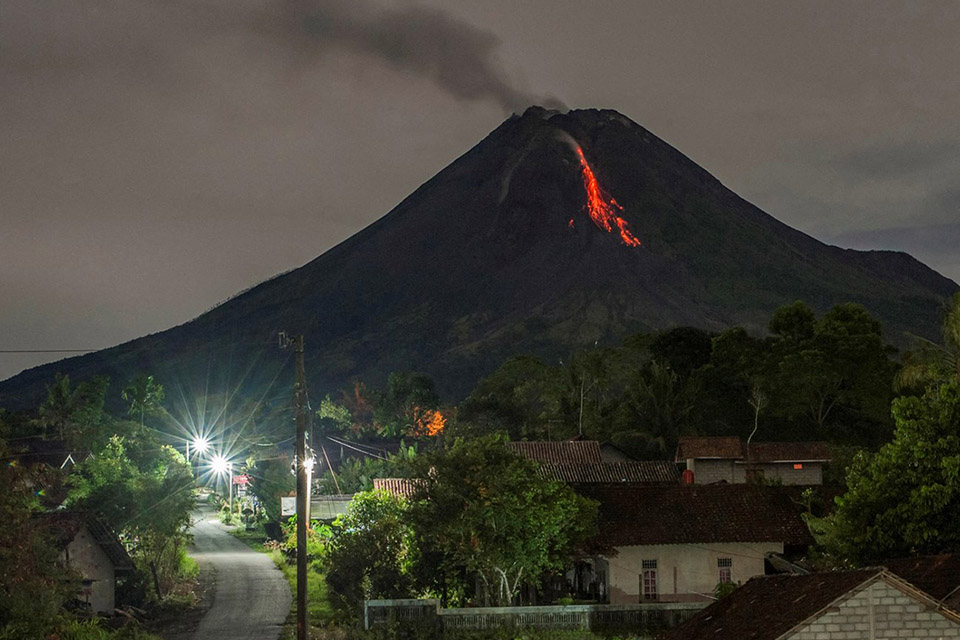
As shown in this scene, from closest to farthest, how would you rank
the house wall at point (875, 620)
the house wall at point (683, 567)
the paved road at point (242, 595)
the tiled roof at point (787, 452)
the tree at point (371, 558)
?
the house wall at point (875, 620)
the paved road at point (242, 595)
the tree at point (371, 558)
the house wall at point (683, 567)
the tiled roof at point (787, 452)

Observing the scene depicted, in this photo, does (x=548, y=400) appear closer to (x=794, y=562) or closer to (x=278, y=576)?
(x=278, y=576)

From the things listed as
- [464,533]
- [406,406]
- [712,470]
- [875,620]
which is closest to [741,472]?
[712,470]

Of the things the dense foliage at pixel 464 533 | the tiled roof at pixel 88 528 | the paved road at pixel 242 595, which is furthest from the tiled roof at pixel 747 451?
the tiled roof at pixel 88 528

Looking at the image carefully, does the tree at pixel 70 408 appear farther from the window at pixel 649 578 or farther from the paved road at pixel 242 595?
the window at pixel 649 578

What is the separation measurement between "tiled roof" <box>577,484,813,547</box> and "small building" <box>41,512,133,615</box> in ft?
57.1

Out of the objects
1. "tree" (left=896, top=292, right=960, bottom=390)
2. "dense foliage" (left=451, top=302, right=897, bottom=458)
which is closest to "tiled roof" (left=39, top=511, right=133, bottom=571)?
"tree" (left=896, top=292, right=960, bottom=390)

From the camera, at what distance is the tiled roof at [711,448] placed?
56469 millimetres

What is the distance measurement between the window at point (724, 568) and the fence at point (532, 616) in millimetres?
5670

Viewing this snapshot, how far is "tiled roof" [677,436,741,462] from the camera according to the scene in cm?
5647

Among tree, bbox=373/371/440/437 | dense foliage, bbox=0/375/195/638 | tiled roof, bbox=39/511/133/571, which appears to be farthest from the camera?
tree, bbox=373/371/440/437

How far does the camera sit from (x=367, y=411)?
423 feet

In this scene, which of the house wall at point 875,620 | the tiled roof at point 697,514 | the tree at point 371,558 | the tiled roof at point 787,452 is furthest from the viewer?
the tiled roof at point 787,452

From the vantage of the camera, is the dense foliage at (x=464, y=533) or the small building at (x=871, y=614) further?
the dense foliage at (x=464, y=533)

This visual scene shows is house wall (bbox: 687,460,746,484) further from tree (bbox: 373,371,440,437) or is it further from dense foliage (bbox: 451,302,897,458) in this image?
tree (bbox: 373,371,440,437)
